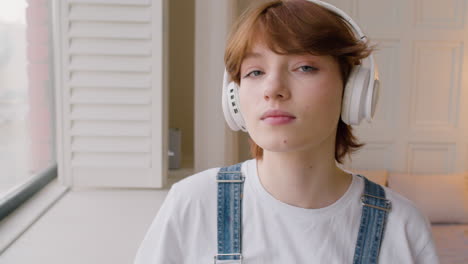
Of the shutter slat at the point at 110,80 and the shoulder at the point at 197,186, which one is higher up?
the shutter slat at the point at 110,80

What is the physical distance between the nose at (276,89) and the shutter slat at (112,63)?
99 cm

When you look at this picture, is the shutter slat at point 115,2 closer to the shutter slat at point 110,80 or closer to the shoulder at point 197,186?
the shutter slat at point 110,80

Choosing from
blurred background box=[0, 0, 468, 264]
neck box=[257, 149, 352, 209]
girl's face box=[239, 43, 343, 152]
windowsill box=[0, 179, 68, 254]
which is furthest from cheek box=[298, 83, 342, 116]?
windowsill box=[0, 179, 68, 254]

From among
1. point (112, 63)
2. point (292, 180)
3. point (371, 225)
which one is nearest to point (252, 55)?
point (292, 180)

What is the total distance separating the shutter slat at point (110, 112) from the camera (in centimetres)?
175

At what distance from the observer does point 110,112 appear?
1.75 metres

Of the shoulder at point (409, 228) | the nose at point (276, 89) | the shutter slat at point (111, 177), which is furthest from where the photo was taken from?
the shutter slat at point (111, 177)

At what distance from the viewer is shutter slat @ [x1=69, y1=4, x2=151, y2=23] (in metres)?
1.69

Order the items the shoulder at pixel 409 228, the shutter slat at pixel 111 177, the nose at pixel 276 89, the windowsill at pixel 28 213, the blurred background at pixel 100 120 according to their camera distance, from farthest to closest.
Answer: the shutter slat at pixel 111 177 → the blurred background at pixel 100 120 → the windowsill at pixel 28 213 → the shoulder at pixel 409 228 → the nose at pixel 276 89

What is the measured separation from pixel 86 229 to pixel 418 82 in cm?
206

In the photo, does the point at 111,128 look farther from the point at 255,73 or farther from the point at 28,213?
the point at 255,73

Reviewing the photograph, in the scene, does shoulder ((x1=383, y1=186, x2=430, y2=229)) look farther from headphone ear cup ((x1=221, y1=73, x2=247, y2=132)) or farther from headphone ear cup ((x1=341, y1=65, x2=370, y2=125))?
headphone ear cup ((x1=221, y1=73, x2=247, y2=132))

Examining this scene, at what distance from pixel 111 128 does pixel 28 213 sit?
426 mm

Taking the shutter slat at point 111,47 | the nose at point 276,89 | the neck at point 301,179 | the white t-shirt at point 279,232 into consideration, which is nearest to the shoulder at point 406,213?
the white t-shirt at point 279,232
